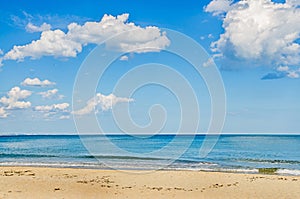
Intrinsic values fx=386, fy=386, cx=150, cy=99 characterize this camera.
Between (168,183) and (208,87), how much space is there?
7.23 meters

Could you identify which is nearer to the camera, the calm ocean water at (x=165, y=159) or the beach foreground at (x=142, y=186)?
the beach foreground at (x=142, y=186)

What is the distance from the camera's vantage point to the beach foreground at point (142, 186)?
16.7 m

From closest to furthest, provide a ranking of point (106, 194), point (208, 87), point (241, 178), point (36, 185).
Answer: point (208, 87) → point (106, 194) → point (36, 185) → point (241, 178)

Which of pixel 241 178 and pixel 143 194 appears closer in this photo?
pixel 143 194

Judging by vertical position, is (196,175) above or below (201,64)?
below

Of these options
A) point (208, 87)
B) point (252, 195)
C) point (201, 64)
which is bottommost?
point (252, 195)

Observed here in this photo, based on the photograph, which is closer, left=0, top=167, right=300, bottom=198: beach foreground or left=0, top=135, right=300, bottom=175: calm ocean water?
left=0, top=167, right=300, bottom=198: beach foreground

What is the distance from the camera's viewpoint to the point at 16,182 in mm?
19750

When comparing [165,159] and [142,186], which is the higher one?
[165,159]

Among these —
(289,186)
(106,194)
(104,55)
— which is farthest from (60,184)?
(289,186)

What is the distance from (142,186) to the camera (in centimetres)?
1884

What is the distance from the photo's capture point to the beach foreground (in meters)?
16.7

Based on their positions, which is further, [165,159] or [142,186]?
[165,159]

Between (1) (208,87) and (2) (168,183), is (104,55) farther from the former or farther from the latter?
(2) (168,183)
